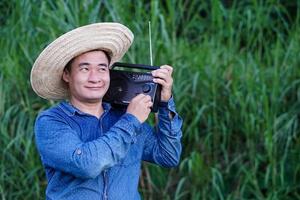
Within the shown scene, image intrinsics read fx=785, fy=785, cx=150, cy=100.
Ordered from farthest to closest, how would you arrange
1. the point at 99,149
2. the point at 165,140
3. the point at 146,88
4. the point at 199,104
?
the point at 199,104
the point at 165,140
the point at 146,88
the point at 99,149

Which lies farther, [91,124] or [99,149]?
[91,124]

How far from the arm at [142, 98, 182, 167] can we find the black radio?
9 centimetres

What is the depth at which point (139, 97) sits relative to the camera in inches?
124

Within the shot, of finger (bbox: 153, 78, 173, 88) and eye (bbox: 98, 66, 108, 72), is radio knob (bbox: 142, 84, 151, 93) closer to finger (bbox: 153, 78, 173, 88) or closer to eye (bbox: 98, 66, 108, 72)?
finger (bbox: 153, 78, 173, 88)

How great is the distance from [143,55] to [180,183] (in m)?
0.98

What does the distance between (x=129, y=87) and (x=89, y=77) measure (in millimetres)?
210

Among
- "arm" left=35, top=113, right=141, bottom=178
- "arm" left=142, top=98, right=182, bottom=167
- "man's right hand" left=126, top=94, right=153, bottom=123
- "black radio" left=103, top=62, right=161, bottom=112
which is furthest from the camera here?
"arm" left=142, top=98, right=182, bottom=167

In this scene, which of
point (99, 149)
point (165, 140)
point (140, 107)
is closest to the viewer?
point (99, 149)

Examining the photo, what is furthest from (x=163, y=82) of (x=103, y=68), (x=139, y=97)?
(x=103, y=68)

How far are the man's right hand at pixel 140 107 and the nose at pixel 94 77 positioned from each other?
163mm

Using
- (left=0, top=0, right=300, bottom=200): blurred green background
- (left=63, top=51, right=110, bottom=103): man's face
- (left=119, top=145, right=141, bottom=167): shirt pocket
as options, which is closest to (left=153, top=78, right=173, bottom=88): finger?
(left=63, top=51, right=110, bottom=103): man's face

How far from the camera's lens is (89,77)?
3.14 metres

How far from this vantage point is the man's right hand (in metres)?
3.09

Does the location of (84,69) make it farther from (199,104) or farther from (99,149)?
(199,104)
